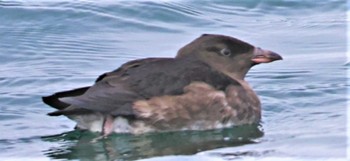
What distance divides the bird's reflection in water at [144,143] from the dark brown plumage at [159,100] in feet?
0.25

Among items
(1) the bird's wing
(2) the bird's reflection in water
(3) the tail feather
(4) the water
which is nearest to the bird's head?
(1) the bird's wing

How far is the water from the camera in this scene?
9773 mm

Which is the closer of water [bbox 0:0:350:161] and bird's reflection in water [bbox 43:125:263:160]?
bird's reflection in water [bbox 43:125:263:160]

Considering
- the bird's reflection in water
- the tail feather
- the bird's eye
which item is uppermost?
the bird's eye

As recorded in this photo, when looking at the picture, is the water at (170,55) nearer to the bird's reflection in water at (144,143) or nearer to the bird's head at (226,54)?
the bird's reflection in water at (144,143)

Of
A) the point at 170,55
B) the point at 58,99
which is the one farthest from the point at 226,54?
the point at 170,55

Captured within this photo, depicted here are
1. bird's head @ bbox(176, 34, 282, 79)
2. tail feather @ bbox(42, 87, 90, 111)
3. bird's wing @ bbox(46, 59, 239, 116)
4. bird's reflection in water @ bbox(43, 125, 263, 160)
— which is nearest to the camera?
bird's reflection in water @ bbox(43, 125, 263, 160)

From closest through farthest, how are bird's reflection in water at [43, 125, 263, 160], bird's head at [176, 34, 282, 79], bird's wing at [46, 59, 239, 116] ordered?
1. bird's reflection in water at [43, 125, 263, 160]
2. bird's wing at [46, 59, 239, 116]
3. bird's head at [176, 34, 282, 79]

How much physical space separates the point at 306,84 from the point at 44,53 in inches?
106

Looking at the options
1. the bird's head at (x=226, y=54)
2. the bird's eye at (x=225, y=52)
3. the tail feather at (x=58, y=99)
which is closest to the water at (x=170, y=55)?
the tail feather at (x=58, y=99)

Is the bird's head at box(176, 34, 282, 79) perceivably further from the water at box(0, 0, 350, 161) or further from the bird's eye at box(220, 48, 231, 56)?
the water at box(0, 0, 350, 161)

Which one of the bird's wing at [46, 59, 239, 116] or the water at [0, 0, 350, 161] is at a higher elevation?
the bird's wing at [46, 59, 239, 116]

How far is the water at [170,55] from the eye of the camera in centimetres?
977

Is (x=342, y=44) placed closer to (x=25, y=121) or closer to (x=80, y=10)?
(x=80, y=10)
